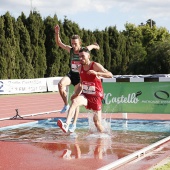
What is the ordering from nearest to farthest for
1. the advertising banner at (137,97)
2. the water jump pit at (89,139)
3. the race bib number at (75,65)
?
the water jump pit at (89,139) → the race bib number at (75,65) → the advertising banner at (137,97)

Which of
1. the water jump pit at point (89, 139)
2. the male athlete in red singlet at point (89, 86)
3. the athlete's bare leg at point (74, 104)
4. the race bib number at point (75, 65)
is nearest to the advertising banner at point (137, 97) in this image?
the water jump pit at point (89, 139)

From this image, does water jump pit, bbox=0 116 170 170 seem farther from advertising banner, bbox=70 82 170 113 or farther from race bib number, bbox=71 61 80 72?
race bib number, bbox=71 61 80 72

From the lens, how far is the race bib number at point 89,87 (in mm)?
8844

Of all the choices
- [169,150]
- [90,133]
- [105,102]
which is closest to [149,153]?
[169,150]

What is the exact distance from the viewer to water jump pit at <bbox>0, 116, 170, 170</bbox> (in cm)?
665

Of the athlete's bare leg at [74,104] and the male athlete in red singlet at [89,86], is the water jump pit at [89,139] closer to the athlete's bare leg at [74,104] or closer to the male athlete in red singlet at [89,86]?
the athlete's bare leg at [74,104]

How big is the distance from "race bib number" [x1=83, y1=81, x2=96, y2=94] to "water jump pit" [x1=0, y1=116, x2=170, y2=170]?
0.90m

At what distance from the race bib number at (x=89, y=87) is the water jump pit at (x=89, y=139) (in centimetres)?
90

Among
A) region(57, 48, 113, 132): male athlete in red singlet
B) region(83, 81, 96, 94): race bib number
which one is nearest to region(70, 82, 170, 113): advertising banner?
region(57, 48, 113, 132): male athlete in red singlet

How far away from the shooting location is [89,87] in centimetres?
888

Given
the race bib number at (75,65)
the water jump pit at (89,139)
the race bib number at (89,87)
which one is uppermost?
the race bib number at (75,65)

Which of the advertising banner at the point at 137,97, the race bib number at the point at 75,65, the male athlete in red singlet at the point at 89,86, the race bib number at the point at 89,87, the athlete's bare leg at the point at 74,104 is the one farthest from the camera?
the advertising banner at the point at 137,97

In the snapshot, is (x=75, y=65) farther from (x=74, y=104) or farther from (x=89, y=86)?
(x=74, y=104)

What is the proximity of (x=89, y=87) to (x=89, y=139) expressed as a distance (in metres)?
1.01
